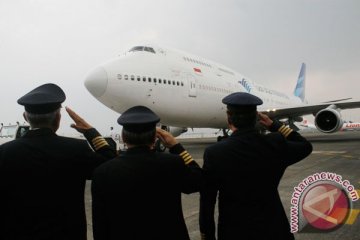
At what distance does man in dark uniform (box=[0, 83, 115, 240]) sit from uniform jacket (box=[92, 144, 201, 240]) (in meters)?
0.26

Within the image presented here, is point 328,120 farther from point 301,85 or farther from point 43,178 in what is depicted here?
point 301,85

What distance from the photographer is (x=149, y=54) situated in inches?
549

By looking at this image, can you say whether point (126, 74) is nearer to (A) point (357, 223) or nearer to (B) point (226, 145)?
(A) point (357, 223)

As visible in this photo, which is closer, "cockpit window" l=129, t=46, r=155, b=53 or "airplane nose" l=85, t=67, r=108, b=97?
"airplane nose" l=85, t=67, r=108, b=97

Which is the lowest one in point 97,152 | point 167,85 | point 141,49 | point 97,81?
point 167,85

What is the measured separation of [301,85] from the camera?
1585 inches

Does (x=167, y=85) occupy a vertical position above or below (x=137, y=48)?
below

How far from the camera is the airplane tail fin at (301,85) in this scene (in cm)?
3969

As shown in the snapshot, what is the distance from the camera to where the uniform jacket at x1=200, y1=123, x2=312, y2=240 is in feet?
7.37

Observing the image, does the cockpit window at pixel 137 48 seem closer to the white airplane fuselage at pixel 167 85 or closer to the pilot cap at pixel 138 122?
the white airplane fuselage at pixel 167 85

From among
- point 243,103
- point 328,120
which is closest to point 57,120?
point 243,103

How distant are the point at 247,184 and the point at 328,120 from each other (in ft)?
58.9

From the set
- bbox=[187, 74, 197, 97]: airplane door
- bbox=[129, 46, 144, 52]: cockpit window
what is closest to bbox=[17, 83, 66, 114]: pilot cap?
bbox=[129, 46, 144, 52]: cockpit window

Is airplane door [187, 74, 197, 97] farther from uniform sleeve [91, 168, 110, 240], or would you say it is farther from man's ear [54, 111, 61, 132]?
uniform sleeve [91, 168, 110, 240]
